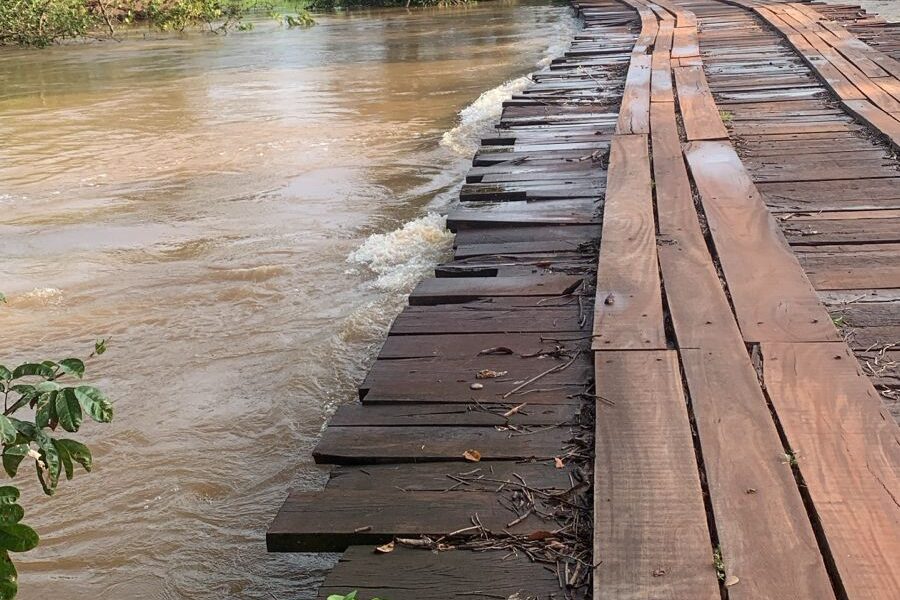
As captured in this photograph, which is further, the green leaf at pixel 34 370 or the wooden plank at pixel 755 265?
the wooden plank at pixel 755 265

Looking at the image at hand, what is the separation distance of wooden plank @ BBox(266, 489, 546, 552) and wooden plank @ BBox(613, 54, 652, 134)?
13.1 feet

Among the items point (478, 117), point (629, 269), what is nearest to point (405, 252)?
point (629, 269)

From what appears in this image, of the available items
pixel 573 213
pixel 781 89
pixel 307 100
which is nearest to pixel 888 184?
pixel 573 213

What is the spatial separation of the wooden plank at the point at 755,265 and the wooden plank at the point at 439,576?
1246 millimetres

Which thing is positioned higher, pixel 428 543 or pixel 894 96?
pixel 894 96

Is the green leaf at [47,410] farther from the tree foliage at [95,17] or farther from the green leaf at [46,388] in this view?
the tree foliage at [95,17]

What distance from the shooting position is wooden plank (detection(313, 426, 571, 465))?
93.9 inches

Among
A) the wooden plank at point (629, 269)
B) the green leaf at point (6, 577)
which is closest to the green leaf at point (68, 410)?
the green leaf at point (6, 577)

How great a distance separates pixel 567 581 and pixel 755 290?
5.35ft

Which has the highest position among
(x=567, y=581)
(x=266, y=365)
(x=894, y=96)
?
(x=894, y=96)

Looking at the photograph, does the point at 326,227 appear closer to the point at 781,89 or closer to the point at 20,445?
the point at 781,89

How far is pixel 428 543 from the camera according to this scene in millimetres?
2064

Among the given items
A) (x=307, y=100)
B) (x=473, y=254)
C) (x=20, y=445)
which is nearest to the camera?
(x=20, y=445)

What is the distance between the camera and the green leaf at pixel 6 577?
1490 millimetres
